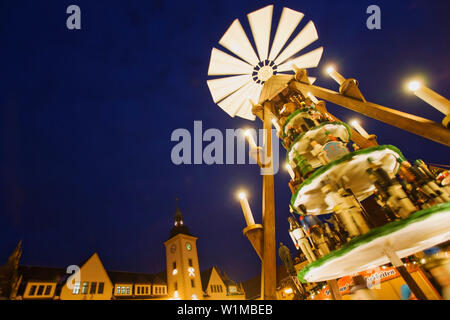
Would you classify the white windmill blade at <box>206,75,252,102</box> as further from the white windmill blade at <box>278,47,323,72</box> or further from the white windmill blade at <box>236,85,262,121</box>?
the white windmill blade at <box>278,47,323,72</box>

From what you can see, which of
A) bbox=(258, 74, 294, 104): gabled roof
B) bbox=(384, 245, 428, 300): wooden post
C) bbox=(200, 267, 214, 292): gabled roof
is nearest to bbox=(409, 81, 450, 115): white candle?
bbox=(384, 245, 428, 300): wooden post

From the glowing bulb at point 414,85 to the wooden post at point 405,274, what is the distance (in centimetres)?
283

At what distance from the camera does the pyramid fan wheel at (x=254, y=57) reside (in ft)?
24.0

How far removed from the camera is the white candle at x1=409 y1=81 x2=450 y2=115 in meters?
3.23

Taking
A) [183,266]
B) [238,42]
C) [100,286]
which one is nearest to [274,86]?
[238,42]

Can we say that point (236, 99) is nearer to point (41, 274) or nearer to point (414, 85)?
point (414, 85)

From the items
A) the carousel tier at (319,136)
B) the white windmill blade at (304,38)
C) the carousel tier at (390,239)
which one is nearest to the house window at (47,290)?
the carousel tier at (390,239)

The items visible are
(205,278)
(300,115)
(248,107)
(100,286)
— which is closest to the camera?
(300,115)

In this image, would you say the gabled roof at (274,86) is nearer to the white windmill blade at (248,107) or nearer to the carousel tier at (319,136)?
the white windmill blade at (248,107)

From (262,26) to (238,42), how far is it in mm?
1025

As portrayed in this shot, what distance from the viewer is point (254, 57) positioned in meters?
8.00

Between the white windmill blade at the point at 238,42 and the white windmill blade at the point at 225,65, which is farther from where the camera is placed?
the white windmill blade at the point at 225,65
